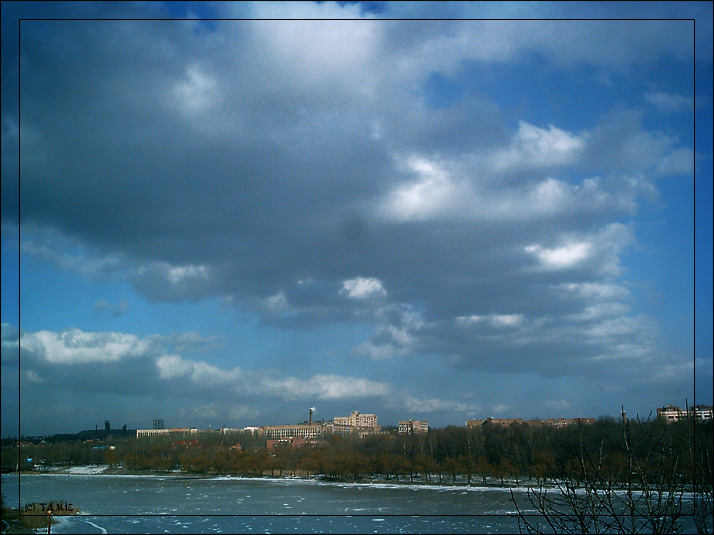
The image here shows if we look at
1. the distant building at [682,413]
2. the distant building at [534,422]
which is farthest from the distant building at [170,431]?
the distant building at [682,413]

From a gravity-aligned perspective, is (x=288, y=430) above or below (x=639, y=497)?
below

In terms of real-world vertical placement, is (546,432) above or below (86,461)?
above

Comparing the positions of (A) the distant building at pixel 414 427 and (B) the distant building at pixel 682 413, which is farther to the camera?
(A) the distant building at pixel 414 427

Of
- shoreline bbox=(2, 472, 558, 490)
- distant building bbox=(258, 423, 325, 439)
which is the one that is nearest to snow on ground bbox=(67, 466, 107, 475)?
shoreline bbox=(2, 472, 558, 490)

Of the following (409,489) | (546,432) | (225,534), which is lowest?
(409,489)

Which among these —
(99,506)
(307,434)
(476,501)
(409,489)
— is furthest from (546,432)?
(99,506)

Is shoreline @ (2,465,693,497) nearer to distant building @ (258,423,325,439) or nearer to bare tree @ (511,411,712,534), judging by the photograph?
distant building @ (258,423,325,439)

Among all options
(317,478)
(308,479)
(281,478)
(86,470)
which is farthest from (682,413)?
(86,470)

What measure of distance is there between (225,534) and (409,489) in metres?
4.63

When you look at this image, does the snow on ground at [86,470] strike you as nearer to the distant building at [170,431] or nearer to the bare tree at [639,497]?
the distant building at [170,431]

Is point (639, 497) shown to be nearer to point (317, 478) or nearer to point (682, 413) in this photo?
point (682, 413)

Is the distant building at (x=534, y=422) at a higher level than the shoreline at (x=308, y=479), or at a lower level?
higher

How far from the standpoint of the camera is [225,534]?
6055 mm

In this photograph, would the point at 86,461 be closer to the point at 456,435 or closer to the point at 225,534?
the point at 225,534
